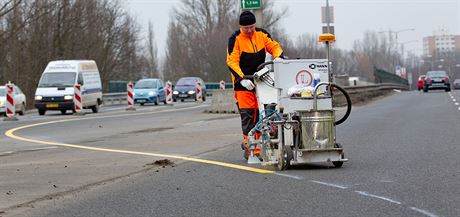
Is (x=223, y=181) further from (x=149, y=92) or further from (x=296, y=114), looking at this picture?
(x=149, y=92)

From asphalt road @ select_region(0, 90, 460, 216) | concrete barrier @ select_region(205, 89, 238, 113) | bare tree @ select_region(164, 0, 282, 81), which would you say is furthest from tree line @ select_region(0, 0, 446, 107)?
asphalt road @ select_region(0, 90, 460, 216)

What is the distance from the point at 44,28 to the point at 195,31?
3008 centimetres

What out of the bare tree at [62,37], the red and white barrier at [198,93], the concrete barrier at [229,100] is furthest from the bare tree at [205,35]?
the concrete barrier at [229,100]

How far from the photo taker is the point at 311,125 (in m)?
9.59

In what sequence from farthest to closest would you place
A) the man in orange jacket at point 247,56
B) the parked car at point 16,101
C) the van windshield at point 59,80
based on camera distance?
1. the parked car at point 16,101
2. the van windshield at point 59,80
3. the man in orange jacket at point 247,56

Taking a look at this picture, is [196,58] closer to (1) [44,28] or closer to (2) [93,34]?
(2) [93,34]

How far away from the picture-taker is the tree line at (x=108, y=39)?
1897 inches

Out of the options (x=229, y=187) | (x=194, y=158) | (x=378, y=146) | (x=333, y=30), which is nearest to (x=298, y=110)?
(x=229, y=187)

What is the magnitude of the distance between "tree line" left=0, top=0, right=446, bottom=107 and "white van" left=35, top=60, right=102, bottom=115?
13.3 meters

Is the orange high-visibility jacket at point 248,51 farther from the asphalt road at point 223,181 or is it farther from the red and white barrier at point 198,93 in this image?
the red and white barrier at point 198,93

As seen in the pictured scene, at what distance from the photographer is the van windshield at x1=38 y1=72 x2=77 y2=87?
106 feet

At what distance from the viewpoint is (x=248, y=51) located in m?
10.7

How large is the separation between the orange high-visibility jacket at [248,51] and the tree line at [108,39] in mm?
36260

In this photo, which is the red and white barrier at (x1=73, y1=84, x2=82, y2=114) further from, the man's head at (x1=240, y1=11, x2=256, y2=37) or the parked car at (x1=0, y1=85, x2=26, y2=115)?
the man's head at (x1=240, y1=11, x2=256, y2=37)
